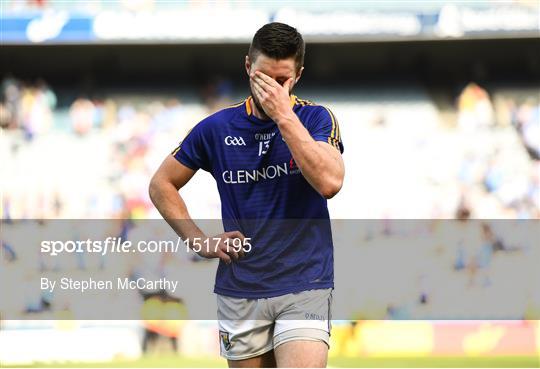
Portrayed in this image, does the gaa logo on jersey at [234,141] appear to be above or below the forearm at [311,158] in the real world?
above

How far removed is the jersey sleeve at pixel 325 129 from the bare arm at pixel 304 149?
0.45ft

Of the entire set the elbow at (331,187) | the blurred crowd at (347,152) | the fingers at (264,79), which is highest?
the blurred crowd at (347,152)

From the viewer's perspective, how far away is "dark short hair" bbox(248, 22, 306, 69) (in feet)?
11.3

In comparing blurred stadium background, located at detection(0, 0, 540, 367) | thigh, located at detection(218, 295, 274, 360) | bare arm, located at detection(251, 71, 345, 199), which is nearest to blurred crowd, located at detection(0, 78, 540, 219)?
blurred stadium background, located at detection(0, 0, 540, 367)

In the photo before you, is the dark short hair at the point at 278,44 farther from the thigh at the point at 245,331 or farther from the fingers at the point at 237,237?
the thigh at the point at 245,331

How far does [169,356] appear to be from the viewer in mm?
10383

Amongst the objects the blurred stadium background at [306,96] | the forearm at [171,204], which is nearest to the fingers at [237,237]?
the forearm at [171,204]

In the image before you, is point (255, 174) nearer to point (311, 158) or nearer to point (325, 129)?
point (325, 129)

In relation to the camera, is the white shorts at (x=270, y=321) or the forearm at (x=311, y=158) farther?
the white shorts at (x=270, y=321)

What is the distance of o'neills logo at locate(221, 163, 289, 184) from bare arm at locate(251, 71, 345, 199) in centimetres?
33

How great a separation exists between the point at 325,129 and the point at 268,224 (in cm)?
44

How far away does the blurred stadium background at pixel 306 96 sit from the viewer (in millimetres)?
12484

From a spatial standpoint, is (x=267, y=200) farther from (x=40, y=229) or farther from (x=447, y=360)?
(x=40, y=229)

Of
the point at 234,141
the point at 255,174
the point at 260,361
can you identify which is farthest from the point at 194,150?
the point at 260,361
